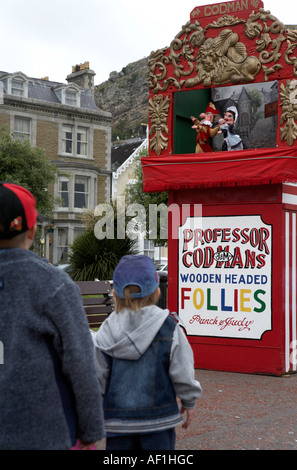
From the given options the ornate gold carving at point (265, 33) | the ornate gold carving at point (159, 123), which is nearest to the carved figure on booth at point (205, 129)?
the ornate gold carving at point (159, 123)

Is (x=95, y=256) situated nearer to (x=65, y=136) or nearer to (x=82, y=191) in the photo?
(x=82, y=191)

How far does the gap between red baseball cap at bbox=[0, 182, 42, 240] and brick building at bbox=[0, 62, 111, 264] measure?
37673 mm

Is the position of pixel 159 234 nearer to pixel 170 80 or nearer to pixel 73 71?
pixel 73 71

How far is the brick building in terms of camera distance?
41344 millimetres

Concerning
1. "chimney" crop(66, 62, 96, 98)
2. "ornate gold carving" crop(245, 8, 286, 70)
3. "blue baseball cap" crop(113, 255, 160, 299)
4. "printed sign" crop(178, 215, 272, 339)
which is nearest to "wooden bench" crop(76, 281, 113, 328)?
"printed sign" crop(178, 215, 272, 339)

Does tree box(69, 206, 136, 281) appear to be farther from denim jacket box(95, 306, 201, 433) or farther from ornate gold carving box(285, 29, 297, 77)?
denim jacket box(95, 306, 201, 433)

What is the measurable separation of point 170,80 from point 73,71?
1687 inches


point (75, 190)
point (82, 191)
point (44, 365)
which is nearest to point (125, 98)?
point (82, 191)

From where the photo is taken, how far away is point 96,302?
9562mm

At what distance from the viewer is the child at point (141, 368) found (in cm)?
337

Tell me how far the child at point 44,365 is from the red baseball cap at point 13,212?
126 mm

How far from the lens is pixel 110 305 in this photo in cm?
970

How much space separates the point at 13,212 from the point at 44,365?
0.63 m
